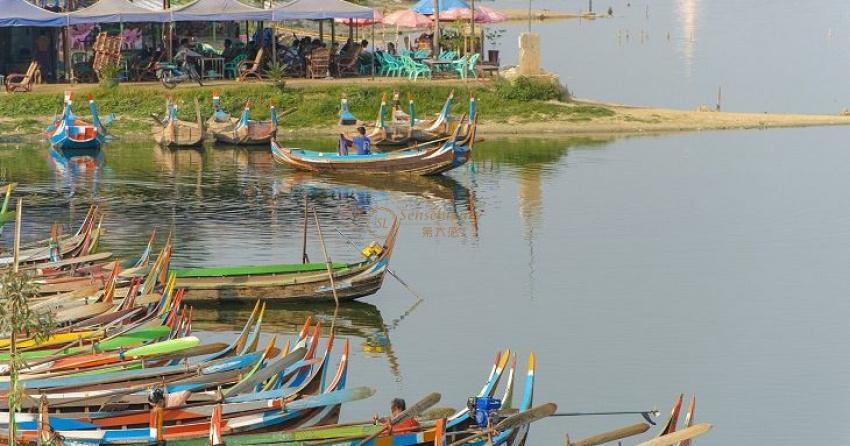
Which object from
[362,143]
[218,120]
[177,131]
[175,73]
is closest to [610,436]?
[362,143]

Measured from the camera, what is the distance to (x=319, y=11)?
154 feet

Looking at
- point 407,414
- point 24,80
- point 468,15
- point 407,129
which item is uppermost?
point 468,15

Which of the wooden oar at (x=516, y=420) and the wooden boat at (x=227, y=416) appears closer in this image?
the wooden oar at (x=516, y=420)

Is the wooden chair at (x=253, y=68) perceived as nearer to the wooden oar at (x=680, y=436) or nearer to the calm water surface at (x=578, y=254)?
the calm water surface at (x=578, y=254)

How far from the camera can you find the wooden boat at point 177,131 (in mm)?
44406

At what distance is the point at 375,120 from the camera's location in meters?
45.8

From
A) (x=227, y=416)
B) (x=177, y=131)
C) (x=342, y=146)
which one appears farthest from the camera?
(x=177, y=131)

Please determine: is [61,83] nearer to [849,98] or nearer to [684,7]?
[849,98]

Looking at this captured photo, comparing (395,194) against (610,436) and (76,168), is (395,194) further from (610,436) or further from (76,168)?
(610,436)

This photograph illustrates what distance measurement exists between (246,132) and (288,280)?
1954cm

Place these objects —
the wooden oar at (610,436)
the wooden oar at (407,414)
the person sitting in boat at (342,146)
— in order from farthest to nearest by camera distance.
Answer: the person sitting in boat at (342,146) → the wooden oar at (407,414) → the wooden oar at (610,436)

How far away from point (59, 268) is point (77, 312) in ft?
13.2

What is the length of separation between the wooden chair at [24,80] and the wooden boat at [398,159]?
9.63 m

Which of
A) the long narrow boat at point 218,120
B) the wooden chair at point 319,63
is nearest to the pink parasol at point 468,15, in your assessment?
the wooden chair at point 319,63
